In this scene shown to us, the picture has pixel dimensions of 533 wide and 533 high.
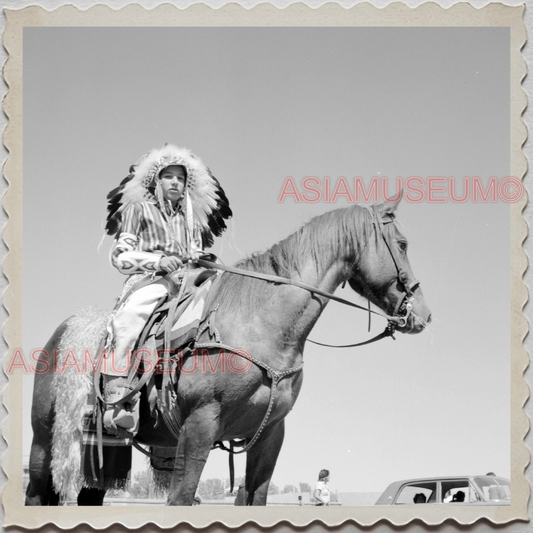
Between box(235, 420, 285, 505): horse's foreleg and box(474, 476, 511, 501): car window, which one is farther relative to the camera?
box(474, 476, 511, 501): car window

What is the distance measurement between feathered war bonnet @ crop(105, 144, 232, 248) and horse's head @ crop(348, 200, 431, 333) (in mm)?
1387

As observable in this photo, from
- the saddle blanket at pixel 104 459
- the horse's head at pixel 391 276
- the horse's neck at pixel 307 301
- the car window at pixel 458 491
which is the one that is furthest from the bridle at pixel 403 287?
the saddle blanket at pixel 104 459

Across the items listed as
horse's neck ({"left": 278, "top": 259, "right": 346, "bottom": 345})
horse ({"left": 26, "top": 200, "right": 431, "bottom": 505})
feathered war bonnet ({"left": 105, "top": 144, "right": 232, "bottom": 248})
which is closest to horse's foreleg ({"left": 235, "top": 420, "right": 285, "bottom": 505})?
horse ({"left": 26, "top": 200, "right": 431, "bottom": 505})

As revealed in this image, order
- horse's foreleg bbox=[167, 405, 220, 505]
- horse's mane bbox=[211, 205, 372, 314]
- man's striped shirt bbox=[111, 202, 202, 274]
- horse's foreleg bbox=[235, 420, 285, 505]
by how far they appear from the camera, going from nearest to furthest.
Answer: horse's foreleg bbox=[167, 405, 220, 505] < horse's mane bbox=[211, 205, 372, 314] < horse's foreleg bbox=[235, 420, 285, 505] < man's striped shirt bbox=[111, 202, 202, 274]

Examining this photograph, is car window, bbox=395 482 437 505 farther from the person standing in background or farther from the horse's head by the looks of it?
the horse's head

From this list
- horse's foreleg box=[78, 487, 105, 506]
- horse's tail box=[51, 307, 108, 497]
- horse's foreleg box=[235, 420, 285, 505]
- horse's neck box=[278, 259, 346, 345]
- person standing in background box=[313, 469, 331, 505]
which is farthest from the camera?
horse's foreleg box=[78, 487, 105, 506]

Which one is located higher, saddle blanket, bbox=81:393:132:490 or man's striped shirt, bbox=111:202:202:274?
man's striped shirt, bbox=111:202:202:274

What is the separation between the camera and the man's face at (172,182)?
7434 millimetres

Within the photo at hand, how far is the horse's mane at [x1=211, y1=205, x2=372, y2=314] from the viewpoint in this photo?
22.7 ft

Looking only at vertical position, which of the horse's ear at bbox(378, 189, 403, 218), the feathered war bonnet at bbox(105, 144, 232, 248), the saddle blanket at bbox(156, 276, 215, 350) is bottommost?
the saddle blanket at bbox(156, 276, 215, 350)

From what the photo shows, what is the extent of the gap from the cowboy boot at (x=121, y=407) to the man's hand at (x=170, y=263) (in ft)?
2.96

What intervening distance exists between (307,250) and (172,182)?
1283mm

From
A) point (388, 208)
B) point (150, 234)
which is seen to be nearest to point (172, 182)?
point (150, 234)

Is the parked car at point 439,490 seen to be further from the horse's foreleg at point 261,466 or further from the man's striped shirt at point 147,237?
the man's striped shirt at point 147,237
